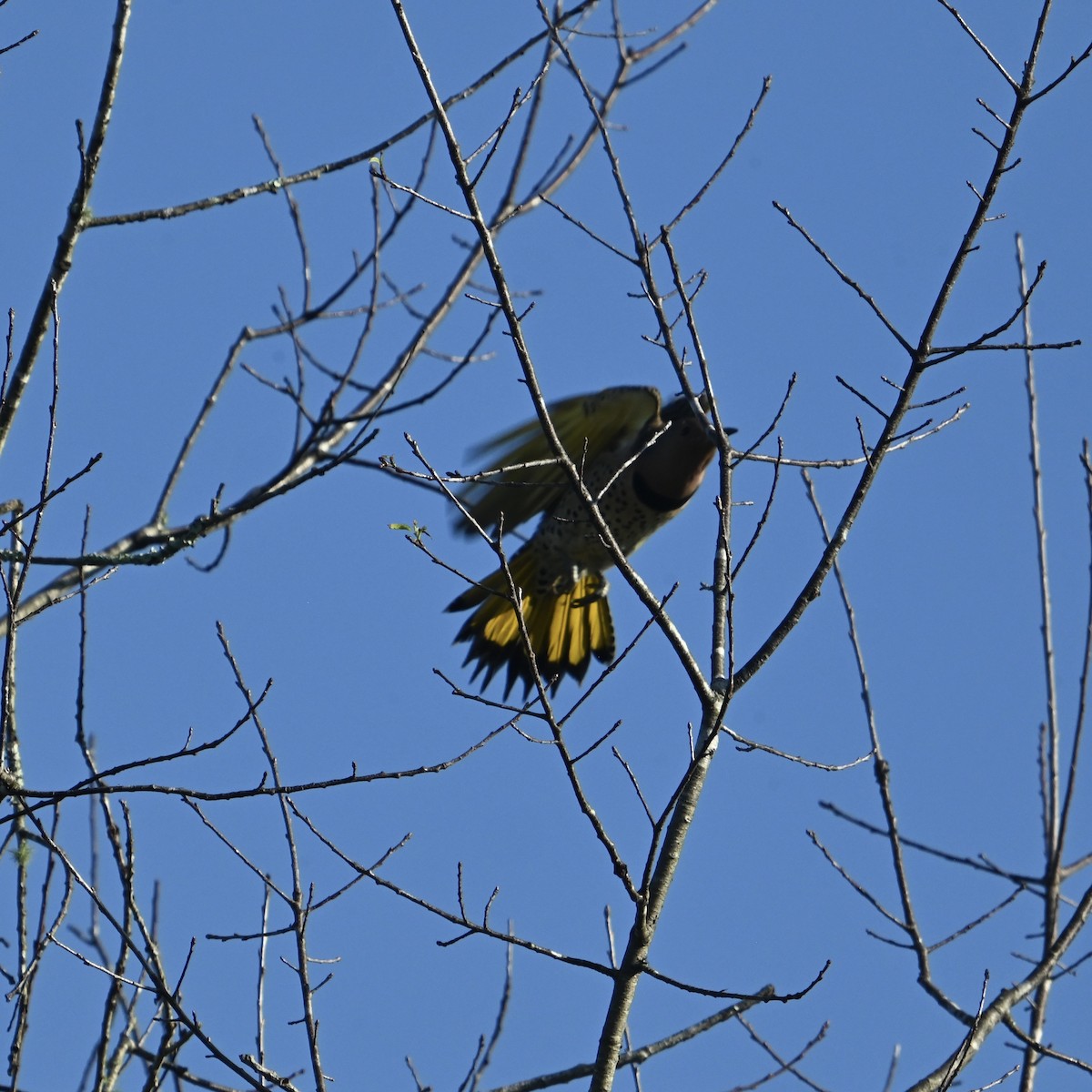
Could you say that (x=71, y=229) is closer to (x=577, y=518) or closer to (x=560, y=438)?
(x=560, y=438)

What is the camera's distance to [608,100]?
17.2ft

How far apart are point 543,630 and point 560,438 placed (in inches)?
45.0

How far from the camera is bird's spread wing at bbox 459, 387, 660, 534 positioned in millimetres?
5633

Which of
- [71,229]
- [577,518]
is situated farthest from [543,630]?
[71,229]

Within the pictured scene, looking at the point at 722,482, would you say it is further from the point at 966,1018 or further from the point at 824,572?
the point at 966,1018

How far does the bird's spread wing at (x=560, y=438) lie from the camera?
222 inches

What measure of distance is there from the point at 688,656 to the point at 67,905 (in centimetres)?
158

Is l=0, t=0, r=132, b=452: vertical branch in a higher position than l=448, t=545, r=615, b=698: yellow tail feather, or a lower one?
lower

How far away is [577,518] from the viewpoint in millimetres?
6414

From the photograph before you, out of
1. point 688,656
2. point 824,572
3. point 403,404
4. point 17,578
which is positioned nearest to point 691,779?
point 688,656

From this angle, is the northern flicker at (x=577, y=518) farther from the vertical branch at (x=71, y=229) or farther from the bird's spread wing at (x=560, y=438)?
the vertical branch at (x=71, y=229)

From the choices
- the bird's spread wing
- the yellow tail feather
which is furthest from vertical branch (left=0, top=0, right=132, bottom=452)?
the yellow tail feather

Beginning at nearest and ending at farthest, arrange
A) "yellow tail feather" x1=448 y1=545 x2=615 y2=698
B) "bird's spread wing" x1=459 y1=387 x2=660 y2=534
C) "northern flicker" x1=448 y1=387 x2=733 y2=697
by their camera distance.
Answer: "bird's spread wing" x1=459 y1=387 x2=660 y2=534 < "northern flicker" x1=448 y1=387 x2=733 y2=697 < "yellow tail feather" x1=448 y1=545 x2=615 y2=698

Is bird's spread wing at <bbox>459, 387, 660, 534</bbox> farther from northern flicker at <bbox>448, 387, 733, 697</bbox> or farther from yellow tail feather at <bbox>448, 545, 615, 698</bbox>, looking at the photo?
yellow tail feather at <bbox>448, 545, 615, 698</bbox>
